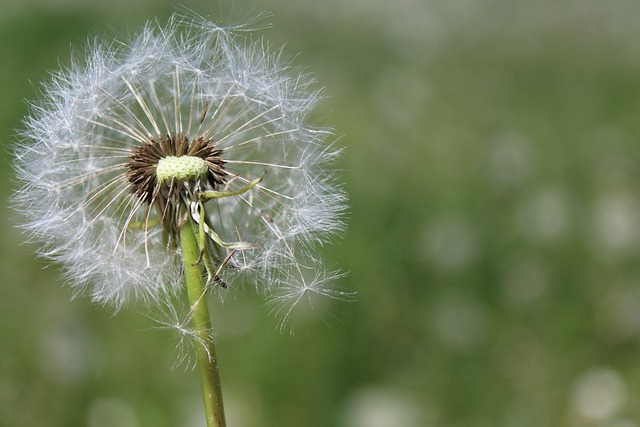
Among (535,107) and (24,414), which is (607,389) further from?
(535,107)

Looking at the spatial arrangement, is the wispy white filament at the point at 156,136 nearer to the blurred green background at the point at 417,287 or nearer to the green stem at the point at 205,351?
the green stem at the point at 205,351

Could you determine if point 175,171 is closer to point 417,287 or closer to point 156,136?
point 156,136

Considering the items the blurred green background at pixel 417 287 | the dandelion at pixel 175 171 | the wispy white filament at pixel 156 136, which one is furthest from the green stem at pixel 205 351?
the blurred green background at pixel 417 287

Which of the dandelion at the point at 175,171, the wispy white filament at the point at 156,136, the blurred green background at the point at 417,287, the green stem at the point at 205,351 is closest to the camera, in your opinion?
the green stem at the point at 205,351

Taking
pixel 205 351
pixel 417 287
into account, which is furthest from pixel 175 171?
pixel 417 287

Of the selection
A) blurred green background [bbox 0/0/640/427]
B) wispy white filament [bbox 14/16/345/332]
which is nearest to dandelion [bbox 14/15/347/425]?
wispy white filament [bbox 14/16/345/332]

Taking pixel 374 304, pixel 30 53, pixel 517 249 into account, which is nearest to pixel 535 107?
pixel 517 249

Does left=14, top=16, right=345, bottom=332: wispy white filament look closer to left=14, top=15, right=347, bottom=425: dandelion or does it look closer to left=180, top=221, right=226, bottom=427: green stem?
left=14, top=15, right=347, bottom=425: dandelion
